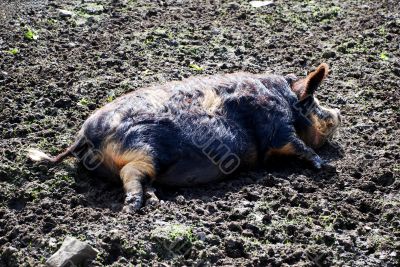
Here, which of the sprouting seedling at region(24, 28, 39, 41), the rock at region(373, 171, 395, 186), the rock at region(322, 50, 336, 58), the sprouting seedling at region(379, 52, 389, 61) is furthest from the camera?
the sprouting seedling at region(24, 28, 39, 41)

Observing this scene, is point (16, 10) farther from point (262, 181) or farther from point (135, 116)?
point (262, 181)

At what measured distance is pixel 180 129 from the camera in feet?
18.5

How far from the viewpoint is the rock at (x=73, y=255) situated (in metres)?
4.59

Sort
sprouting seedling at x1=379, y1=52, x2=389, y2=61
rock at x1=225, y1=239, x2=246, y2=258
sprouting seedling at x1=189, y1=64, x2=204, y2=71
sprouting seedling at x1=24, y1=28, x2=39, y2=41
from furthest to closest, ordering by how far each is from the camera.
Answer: sprouting seedling at x1=24, y1=28, x2=39, y2=41, sprouting seedling at x1=379, y1=52, x2=389, y2=61, sprouting seedling at x1=189, y1=64, x2=204, y2=71, rock at x1=225, y1=239, x2=246, y2=258

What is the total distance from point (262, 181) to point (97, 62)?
2.79 metres

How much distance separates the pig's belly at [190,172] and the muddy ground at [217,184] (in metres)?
0.07

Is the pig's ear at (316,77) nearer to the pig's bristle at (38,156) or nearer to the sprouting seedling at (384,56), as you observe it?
the sprouting seedling at (384,56)

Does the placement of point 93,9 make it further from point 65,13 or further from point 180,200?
point 180,200

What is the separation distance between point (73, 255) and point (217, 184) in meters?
1.44

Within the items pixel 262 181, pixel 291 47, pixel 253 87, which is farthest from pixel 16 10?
pixel 262 181

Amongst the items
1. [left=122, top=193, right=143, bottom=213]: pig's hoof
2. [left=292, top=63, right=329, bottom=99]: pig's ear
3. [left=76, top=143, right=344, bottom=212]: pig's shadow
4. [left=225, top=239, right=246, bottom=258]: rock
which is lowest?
[left=76, top=143, right=344, bottom=212]: pig's shadow

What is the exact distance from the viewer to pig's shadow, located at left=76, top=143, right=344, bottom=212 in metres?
5.45

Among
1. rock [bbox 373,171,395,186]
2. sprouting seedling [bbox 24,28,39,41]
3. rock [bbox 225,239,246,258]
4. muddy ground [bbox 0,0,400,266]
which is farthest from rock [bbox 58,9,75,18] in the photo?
rock [bbox 225,239,246,258]

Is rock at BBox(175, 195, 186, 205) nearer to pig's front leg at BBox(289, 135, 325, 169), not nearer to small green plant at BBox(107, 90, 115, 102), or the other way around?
pig's front leg at BBox(289, 135, 325, 169)
